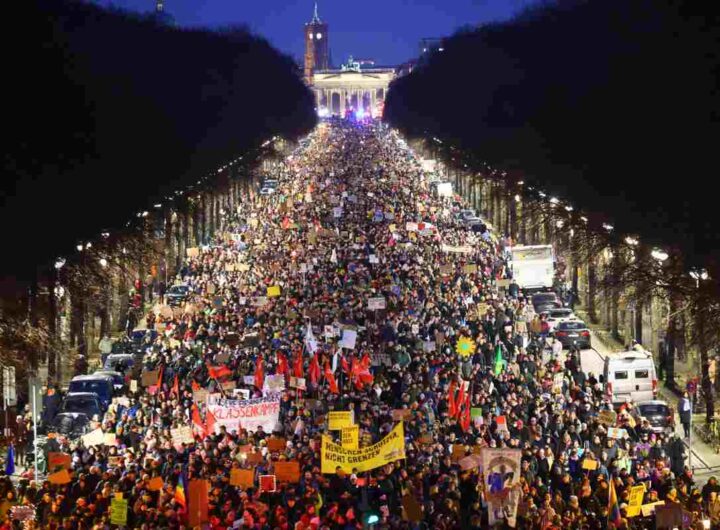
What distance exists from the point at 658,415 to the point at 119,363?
480 inches

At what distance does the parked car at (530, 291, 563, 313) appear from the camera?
46062 millimetres

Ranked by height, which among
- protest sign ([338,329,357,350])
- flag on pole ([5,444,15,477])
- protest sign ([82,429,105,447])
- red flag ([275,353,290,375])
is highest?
protest sign ([338,329,357,350])

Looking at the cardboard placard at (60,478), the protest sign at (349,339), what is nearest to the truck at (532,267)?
the protest sign at (349,339)

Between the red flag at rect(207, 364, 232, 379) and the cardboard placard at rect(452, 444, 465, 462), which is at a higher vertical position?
the red flag at rect(207, 364, 232, 379)

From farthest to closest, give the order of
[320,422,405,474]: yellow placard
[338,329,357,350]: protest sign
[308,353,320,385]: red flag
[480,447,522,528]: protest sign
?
[338,329,357,350]: protest sign, [308,353,320,385]: red flag, [320,422,405,474]: yellow placard, [480,447,522,528]: protest sign

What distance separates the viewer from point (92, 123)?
170 ft

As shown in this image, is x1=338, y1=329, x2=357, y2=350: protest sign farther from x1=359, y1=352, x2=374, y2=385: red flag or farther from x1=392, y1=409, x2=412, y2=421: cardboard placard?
x1=392, y1=409, x2=412, y2=421: cardboard placard

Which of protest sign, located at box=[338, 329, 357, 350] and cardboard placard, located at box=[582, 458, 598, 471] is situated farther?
protest sign, located at box=[338, 329, 357, 350]

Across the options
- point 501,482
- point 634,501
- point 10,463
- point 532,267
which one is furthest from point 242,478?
point 532,267

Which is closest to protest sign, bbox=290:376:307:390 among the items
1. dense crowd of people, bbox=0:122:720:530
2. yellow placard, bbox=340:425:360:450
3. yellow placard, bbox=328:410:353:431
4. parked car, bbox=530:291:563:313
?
dense crowd of people, bbox=0:122:720:530

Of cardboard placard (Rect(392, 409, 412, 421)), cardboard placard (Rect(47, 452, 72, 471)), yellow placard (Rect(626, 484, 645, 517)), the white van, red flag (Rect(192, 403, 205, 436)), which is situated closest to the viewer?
yellow placard (Rect(626, 484, 645, 517))

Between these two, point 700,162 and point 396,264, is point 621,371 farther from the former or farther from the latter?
point 396,264

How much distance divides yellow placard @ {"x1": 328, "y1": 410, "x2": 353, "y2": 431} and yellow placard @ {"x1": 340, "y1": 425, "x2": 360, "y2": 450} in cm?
135

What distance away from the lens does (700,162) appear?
38.2 metres
